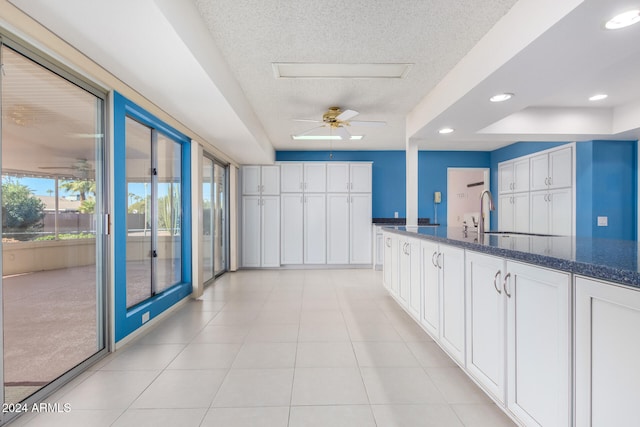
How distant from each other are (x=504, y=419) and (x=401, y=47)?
277 cm

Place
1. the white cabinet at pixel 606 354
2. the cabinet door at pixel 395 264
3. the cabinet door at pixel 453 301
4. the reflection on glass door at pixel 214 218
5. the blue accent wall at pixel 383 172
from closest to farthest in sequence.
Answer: the white cabinet at pixel 606 354 → the cabinet door at pixel 453 301 → the cabinet door at pixel 395 264 → the reflection on glass door at pixel 214 218 → the blue accent wall at pixel 383 172

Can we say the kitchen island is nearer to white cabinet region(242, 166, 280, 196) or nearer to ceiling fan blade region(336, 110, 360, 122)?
ceiling fan blade region(336, 110, 360, 122)

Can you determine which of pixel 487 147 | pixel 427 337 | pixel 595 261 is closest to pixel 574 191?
pixel 487 147

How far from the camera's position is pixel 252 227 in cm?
671

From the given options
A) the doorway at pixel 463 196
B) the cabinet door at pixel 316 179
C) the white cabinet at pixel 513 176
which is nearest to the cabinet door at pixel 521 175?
the white cabinet at pixel 513 176

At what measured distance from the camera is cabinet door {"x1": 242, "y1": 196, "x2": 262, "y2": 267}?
670 cm

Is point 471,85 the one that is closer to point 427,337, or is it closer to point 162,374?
point 427,337

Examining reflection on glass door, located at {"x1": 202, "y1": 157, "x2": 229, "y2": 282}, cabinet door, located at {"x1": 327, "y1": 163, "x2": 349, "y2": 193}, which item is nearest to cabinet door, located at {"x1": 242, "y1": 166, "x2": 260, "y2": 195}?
reflection on glass door, located at {"x1": 202, "y1": 157, "x2": 229, "y2": 282}

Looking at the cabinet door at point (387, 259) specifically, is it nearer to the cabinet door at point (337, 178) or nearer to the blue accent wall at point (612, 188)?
the cabinet door at point (337, 178)

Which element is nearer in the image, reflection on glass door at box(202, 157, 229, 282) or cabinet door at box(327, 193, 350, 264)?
reflection on glass door at box(202, 157, 229, 282)

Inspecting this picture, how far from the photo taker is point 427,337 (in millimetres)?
2969

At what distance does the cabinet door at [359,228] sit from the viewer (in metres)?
6.70

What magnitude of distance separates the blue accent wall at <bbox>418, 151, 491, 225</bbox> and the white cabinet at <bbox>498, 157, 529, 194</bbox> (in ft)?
2.21

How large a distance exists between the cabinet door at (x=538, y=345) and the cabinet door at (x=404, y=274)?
69.0 inches
